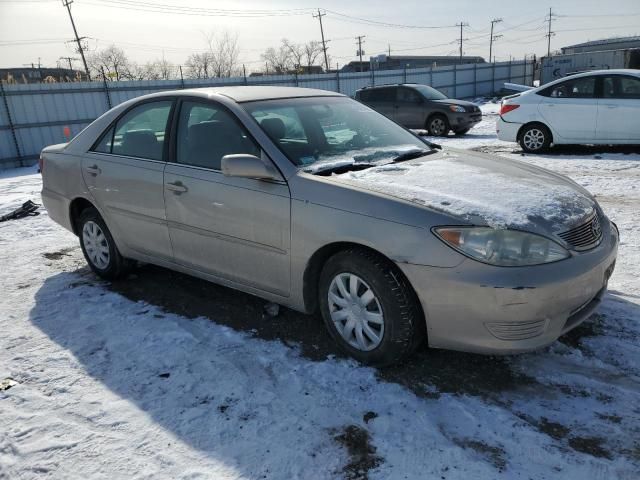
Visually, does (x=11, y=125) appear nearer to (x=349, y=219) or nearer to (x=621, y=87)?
(x=349, y=219)

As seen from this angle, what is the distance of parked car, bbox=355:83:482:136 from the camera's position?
14.5 metres

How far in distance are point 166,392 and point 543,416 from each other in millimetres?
2002

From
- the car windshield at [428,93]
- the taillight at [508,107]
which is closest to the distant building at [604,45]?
the car windshield at [428,93]

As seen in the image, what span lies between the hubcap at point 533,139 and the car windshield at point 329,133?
7140 millimetres

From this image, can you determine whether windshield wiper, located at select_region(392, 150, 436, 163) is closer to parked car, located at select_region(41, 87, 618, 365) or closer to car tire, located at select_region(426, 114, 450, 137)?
parked car, located at select_region(41, 87, 618, 365)

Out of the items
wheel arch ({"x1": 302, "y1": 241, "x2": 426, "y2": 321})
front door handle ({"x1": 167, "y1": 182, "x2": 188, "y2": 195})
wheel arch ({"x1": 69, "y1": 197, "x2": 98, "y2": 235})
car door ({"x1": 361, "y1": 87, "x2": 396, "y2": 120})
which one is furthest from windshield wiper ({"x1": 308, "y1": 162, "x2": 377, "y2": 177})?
car door ({"x1": 361, "y1": 87, "x2": 396, "y2": 120})

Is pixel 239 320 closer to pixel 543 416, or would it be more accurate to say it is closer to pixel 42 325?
pixel 42 325

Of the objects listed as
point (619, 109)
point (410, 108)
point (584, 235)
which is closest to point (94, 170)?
point (584, 235)

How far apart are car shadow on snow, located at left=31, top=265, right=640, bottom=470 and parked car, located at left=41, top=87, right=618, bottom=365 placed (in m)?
0.25

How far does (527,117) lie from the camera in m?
10.2

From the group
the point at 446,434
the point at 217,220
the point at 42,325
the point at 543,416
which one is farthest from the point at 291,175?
the point at 42,325

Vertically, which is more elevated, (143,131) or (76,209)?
(143,131)

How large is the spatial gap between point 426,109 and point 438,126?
2.00ft

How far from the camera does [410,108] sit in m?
15.3
